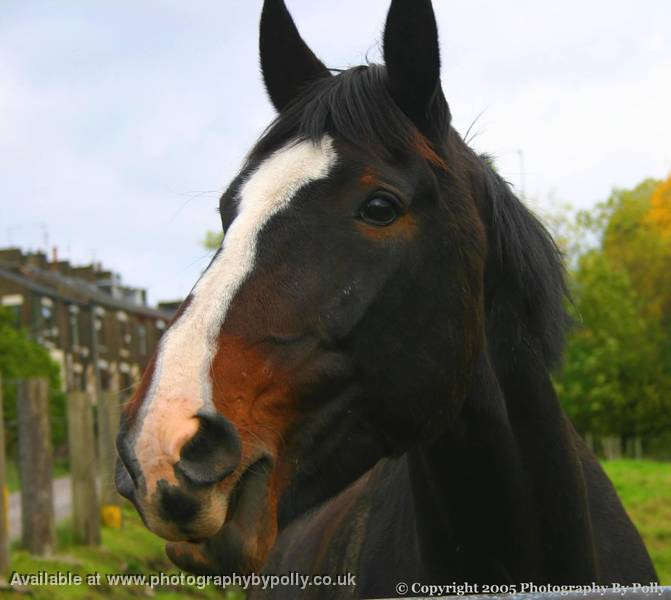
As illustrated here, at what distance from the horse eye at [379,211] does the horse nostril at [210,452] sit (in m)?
0.77

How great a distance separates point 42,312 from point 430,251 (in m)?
53.0

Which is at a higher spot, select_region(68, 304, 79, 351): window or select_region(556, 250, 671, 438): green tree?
select_region(68, 304, 79, 351): window

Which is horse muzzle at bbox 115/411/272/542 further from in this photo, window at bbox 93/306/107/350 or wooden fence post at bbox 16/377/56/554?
window at bbox 93/306/107/350

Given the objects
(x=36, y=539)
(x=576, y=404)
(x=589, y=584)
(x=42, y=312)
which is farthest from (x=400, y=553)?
(x=42, y=312)

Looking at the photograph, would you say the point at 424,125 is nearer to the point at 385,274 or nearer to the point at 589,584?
the point at 385,274

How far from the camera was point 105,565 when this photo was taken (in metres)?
8.91

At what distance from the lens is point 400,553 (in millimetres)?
3287

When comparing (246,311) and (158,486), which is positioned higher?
(246,311)

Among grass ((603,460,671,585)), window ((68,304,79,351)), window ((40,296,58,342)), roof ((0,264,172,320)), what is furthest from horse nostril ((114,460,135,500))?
window ((68,304,79,351))

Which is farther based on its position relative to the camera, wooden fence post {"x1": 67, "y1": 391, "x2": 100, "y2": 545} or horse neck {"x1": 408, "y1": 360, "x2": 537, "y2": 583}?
wooden fence post {"x1": 67, "y1": 391, "x2": 100, "y2": 545}

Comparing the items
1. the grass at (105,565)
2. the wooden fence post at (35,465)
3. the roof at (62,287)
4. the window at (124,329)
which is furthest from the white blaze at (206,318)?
the window at (124,329)

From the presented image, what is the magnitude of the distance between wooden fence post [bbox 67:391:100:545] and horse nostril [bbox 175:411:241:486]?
7486mm

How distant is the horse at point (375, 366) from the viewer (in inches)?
85.4

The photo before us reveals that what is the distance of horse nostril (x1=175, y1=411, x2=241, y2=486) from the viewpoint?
2.01 m
